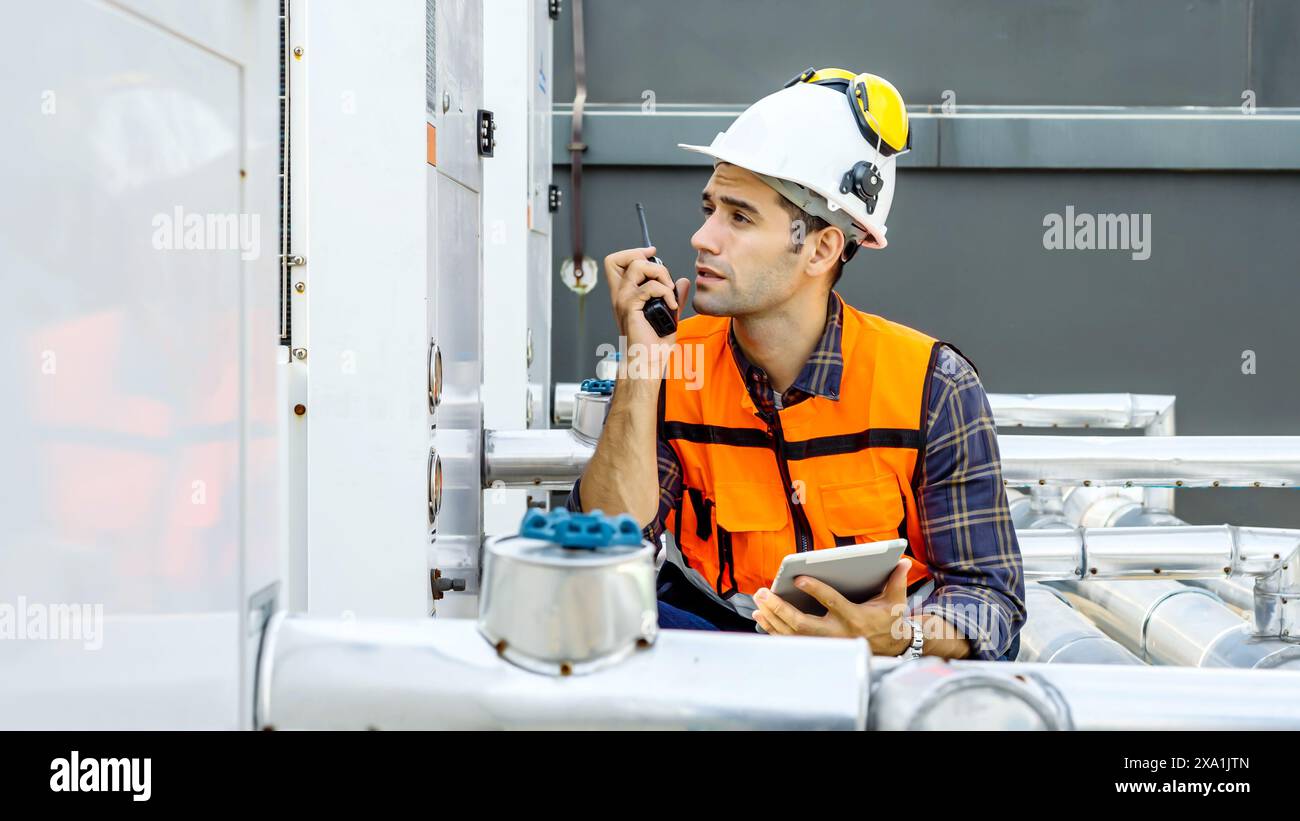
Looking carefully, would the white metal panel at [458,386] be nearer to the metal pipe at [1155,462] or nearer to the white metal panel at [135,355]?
the white metal panel at [135,355]

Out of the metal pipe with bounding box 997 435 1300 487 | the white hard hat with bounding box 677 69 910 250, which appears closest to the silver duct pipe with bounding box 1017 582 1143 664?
the metal pipe with bounding box 997 435 1300 487

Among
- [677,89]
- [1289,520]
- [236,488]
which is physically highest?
[677,89]

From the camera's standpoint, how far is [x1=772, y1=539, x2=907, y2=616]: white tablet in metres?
1.35

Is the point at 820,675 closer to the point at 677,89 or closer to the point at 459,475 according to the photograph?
the point at 459,475

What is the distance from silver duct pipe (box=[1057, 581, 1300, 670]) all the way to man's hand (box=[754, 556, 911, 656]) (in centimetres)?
93

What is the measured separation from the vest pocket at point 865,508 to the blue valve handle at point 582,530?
1025 mm

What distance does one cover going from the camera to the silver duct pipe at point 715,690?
0.63m

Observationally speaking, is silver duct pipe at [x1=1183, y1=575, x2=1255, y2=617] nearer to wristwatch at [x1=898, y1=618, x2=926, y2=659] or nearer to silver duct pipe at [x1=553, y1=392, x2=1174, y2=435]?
silver duct pipe at [x1=553, y1=392, x2=1174, y2=435]

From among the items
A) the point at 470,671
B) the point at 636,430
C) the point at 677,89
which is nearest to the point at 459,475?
the point at 636,430

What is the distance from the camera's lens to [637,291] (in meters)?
1.79

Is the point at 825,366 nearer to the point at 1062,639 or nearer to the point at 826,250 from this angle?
the point at 826,250

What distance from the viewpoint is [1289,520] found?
445 centimetres

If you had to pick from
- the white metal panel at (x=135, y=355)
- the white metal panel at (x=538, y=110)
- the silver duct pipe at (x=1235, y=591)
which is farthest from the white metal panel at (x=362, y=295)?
the silver duct pipe at (x=1235, y=591)

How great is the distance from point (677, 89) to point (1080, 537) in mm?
2633
